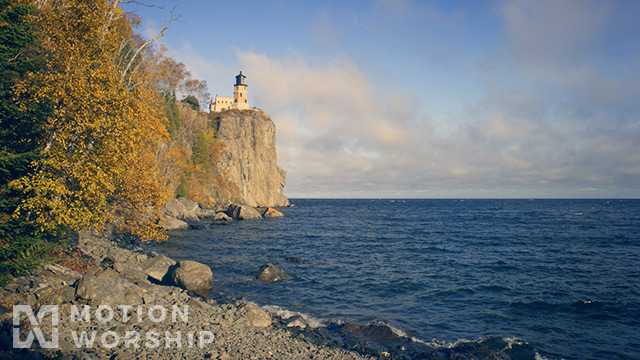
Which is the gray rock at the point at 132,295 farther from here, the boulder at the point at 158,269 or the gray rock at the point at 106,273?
the boulder at the point at 158,269

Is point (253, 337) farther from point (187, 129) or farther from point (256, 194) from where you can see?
point (256, 194)

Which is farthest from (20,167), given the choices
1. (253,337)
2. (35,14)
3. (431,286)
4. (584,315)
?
(584,315)

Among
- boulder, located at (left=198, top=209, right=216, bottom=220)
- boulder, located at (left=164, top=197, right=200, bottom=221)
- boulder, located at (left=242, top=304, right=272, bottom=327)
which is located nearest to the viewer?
boulder, located at (left=242, top=304, right=272, bottom=327)

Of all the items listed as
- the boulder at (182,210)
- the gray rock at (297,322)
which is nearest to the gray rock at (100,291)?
the gray rock at (297,322)

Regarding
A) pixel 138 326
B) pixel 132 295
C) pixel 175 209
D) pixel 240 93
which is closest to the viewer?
pixel 138 326

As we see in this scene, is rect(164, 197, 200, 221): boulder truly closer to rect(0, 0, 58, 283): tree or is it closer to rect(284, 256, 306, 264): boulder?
rect(284, 256, 306, 264): boulder

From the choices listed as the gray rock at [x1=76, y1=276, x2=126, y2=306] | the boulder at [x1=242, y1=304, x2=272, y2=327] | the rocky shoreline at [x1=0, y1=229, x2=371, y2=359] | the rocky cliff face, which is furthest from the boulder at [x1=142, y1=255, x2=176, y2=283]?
the rocky cliff face

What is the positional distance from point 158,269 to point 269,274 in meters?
6.22

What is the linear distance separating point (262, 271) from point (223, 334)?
912cm

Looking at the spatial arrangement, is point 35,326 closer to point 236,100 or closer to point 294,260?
point 294,260

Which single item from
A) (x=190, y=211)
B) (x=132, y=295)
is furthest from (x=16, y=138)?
(x=190, y=211)

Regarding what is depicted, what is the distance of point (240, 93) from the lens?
11000 cm

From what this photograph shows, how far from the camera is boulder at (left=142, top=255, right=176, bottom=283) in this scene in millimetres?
16109

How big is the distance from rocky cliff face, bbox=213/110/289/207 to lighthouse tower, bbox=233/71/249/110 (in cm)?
1932
